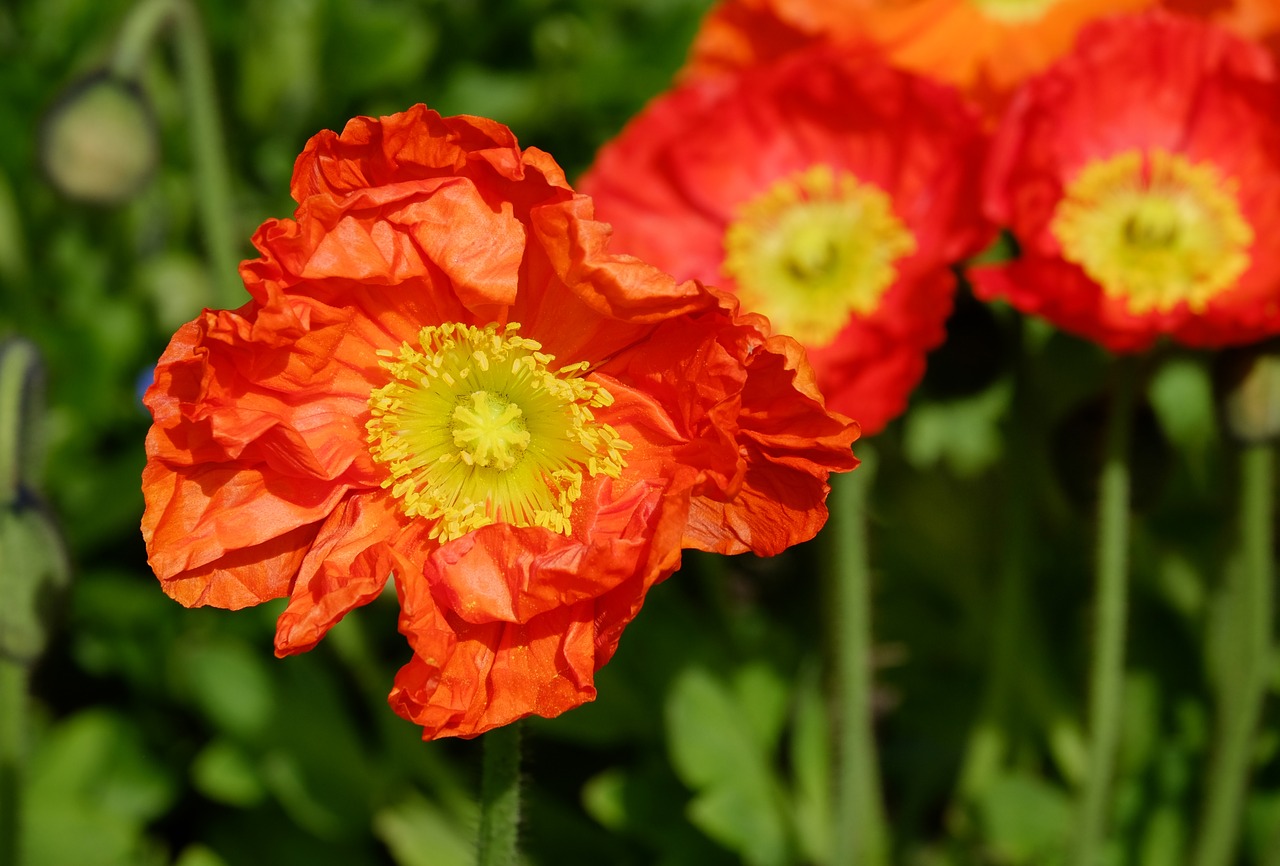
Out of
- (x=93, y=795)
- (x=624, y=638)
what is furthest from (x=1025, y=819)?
(x=93, y=795)

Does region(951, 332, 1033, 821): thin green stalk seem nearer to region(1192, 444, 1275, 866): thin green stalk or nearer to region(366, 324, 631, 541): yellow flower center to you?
region(1192, 444, 1275, 866): thin green stalk

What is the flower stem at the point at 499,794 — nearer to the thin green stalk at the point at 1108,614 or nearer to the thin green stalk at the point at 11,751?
the thin green stalk at the point at 11,751

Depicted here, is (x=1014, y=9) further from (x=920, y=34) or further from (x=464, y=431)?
(x=464, y=431)

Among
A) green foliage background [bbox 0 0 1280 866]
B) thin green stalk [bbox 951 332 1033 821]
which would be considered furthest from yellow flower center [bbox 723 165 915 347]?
thin green stalk [bbox 951 332 1033 821]

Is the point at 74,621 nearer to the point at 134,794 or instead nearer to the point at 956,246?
the point at 134,794

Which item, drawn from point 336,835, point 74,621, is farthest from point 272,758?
point 74,621

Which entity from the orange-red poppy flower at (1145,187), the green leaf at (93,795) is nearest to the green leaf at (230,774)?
the green leaf at (93,795)
